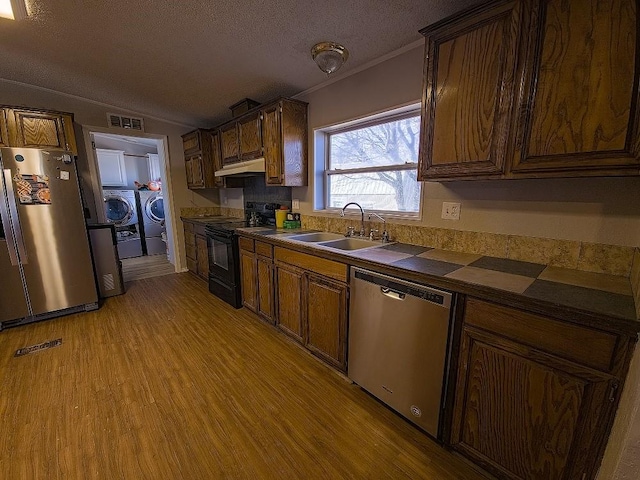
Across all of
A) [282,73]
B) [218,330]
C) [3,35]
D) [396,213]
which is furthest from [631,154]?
[3,35]

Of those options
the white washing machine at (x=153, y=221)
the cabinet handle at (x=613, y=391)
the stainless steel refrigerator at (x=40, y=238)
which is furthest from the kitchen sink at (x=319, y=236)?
the white washing machine at (x=153, y=221)

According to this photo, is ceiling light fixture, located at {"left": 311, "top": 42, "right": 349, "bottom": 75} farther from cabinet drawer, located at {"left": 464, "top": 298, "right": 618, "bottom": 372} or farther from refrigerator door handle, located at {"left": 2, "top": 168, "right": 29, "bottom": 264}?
refrigerator door handle, located at {"left": 2, "top": 168, "right": 29, "bottom": 264}

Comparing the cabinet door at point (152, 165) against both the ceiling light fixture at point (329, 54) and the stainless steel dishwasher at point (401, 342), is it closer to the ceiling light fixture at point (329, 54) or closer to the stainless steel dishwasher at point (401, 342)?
the ceiling light fixture at point (329, 54)

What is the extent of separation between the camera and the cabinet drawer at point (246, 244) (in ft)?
8.71

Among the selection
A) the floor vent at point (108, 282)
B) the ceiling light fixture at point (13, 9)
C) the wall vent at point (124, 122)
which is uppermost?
the ceiling light fixture at point (13, 9)

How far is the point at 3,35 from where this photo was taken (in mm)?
2096

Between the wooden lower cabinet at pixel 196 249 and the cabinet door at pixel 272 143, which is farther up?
the cabinet door at pixel 272 143

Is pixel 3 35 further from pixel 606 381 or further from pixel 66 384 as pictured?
pixel 606 381

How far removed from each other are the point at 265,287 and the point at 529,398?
203cm

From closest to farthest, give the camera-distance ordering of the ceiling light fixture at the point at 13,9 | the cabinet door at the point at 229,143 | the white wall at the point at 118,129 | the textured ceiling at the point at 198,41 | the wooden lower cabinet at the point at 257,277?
the textured ceiling at the point at 198,41 < the ceiling light fixture at the point at 13,9 < the wooden lower cabinet at the point at 257,277 < the white wall at the point at 118,129 < the cabinet door at the point at 229,143

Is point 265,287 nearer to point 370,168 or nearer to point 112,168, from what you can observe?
point 370,168

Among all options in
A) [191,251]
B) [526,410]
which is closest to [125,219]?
[191,251]

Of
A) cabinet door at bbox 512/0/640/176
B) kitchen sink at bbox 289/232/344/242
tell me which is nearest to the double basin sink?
kitchen sink at bbox 289/232/344/242

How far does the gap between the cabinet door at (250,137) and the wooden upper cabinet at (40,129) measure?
194cm
